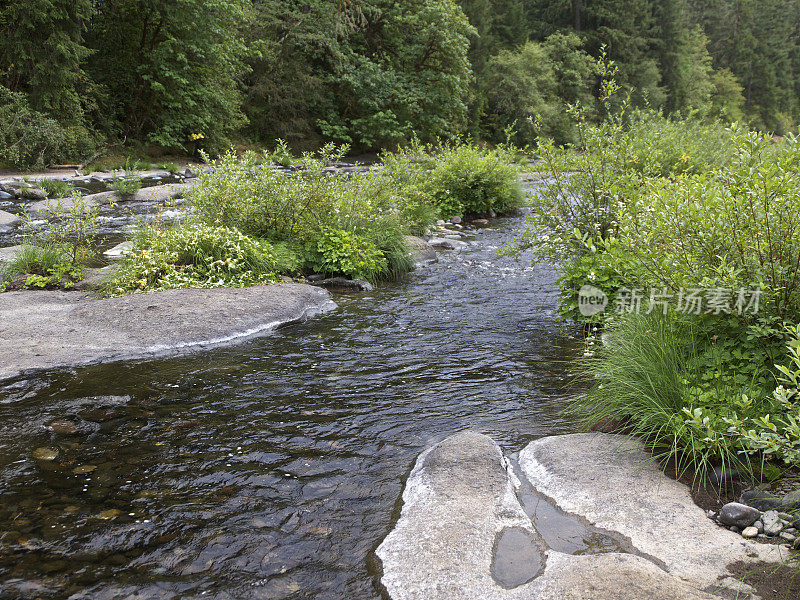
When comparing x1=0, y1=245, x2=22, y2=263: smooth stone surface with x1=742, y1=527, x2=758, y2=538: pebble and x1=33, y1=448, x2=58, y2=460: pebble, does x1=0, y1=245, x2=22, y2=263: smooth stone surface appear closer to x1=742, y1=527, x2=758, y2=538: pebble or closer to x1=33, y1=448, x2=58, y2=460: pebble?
x1=33, y1=448, x2=58, y2=460: pebble

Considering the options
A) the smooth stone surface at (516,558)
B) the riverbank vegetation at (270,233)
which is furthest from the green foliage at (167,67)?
the smooth stone surface at (516,558)

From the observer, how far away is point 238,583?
301cm

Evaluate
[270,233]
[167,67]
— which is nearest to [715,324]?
[270,233]

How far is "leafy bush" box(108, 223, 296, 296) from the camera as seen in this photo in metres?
8.15

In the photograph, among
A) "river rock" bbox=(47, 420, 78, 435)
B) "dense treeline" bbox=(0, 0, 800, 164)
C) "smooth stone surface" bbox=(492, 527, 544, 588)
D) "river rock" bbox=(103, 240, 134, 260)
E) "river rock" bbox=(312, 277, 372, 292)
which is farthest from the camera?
"dense treeline" bbox=(0, 0, 800, 164)

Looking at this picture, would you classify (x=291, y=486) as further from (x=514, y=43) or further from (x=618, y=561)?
(x=514, y=43)

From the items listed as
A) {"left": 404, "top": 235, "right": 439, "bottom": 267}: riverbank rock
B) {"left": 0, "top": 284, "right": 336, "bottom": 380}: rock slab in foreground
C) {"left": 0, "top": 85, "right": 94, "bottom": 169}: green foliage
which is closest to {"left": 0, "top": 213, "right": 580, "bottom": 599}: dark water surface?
{"left": 0, "top": 284, "right": 336, "bottom": 380}: rock slab in foreground

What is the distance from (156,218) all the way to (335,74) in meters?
23.8

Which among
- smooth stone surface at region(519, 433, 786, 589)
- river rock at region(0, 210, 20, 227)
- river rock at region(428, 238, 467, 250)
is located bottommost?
smooth stone surface at region(519, 433, 786, 589)

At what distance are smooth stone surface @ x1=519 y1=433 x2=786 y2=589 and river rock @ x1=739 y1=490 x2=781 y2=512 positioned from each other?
0.91 feet

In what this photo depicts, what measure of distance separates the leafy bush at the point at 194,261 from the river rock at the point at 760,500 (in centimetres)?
670

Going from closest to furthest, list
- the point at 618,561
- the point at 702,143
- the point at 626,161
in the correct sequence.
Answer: the point at 618,561
the point at 626,161
the point at 702,143

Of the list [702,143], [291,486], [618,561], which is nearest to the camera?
[618,561]

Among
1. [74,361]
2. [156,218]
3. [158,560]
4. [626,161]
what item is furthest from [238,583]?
[156,218]
